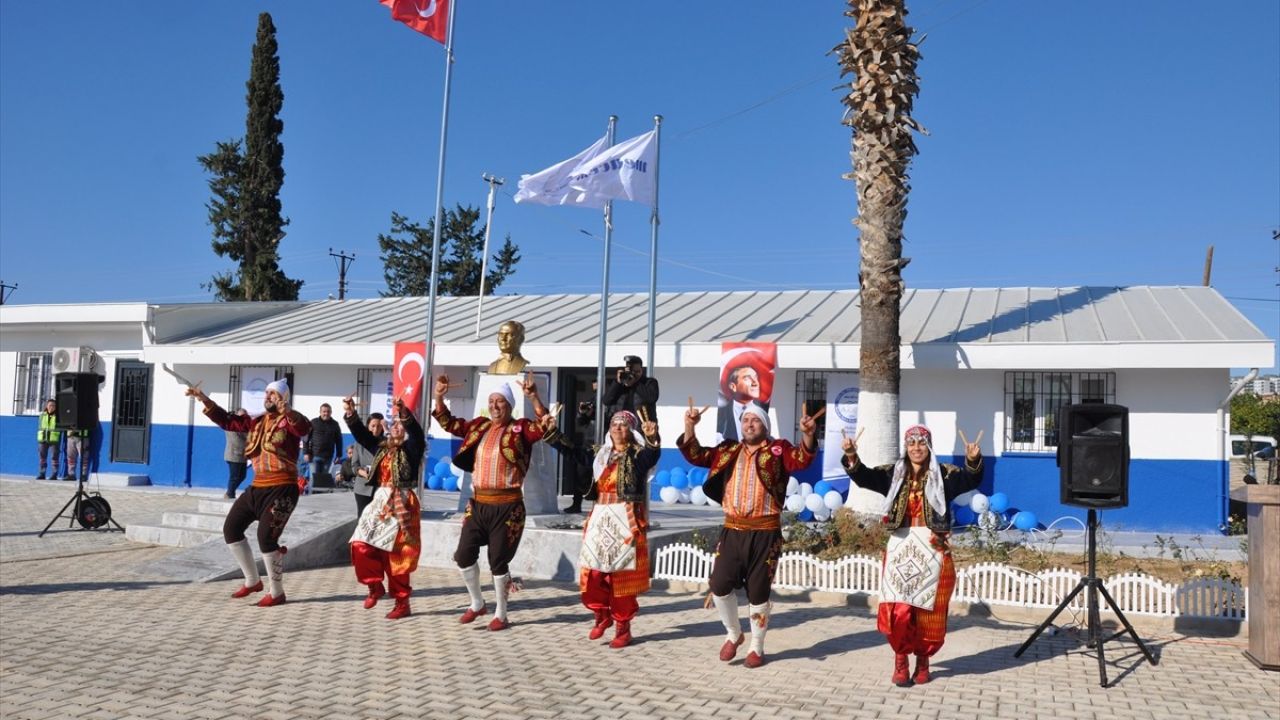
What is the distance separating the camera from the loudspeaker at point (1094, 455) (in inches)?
282

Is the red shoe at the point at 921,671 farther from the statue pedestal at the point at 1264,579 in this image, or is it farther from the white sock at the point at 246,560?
the white sock at the point at 246,560

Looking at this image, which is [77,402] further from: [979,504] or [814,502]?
[979,504]

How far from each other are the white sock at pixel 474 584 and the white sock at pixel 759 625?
2366 millimetres

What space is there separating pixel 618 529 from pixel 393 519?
217 centimetres

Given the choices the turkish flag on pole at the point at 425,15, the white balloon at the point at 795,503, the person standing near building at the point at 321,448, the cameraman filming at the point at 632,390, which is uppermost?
the turkish flag on pole at the point at 425,15

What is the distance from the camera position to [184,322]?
2117cm

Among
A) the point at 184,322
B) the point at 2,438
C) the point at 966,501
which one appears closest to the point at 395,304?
the point at 184,322

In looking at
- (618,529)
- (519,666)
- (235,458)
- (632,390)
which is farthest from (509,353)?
(235,458)

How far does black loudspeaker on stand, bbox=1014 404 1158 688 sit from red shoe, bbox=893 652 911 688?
1269 mm

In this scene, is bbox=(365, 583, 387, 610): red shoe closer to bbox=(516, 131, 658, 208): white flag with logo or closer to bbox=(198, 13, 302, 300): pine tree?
bbox=(516, 131, 658, 208): white flag with logo

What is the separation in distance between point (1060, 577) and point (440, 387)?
212 inches

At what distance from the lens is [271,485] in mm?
8906

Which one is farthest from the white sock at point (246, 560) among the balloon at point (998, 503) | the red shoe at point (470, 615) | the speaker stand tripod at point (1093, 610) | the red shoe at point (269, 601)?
the balloon at point (998, 503)

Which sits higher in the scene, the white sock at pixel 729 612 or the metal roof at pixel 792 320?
the metal roof at pixel 792 320
